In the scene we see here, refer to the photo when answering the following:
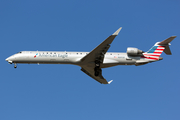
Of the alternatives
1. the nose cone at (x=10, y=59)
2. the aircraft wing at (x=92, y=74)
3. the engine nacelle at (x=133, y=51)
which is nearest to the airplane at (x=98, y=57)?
the engine nacelle at (x=133, y=51)

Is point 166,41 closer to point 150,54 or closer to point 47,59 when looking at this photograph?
point 150,54

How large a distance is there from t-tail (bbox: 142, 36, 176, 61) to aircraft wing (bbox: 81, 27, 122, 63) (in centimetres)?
577

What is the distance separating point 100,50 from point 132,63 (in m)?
5.03

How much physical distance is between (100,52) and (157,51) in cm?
804

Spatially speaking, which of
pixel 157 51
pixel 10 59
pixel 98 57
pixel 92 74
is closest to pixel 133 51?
pixel 157 51

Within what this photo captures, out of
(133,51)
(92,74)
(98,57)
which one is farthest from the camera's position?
(92,74)

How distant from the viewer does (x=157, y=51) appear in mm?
35781

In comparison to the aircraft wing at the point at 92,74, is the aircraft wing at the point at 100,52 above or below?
above

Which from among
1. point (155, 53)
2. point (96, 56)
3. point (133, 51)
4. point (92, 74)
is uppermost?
point (133, 51)

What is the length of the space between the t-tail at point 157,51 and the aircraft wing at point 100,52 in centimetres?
577

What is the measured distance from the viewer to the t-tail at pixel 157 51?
3553cm

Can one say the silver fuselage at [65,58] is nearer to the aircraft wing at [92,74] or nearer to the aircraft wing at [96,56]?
the aircraft wing at [96,56]

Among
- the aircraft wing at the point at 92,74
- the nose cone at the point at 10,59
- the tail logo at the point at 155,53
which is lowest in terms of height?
the aircraft wing at the point at 92,74

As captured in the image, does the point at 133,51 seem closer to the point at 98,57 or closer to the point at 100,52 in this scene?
the point at 100,52
